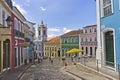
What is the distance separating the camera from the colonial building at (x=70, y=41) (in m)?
67.1

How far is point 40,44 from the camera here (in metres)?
92.6

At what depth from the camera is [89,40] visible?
62844 millimetres

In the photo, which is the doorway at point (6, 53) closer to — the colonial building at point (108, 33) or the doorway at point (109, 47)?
the colonial building at point (108, 33)

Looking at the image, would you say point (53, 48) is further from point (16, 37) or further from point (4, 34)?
point (4, 34)

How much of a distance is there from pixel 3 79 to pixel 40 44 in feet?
251

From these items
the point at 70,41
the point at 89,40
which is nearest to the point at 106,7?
the point at 89,40

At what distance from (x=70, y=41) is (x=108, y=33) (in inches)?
2046

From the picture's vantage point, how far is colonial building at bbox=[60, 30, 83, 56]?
2643 inches

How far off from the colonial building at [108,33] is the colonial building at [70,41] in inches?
1832

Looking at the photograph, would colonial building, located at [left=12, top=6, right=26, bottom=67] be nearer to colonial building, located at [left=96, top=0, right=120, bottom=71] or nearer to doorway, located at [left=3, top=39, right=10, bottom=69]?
doorway, located at [left=3, top=39, right=10, bottom=69]

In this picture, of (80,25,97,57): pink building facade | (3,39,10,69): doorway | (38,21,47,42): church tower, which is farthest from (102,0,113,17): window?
(38,21,47,42): church tower

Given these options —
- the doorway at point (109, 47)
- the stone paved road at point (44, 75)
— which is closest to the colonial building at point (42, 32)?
the stone paved road at point (44, 75)

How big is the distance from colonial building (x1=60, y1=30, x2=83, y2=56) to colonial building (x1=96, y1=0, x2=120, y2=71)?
46521 mm

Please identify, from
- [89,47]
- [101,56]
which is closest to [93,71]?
[101,56]
